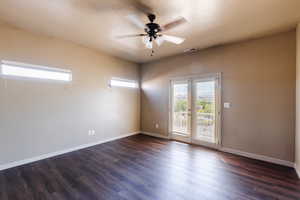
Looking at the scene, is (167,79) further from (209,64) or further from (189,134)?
(189,134)

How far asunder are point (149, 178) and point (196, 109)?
2523 mm

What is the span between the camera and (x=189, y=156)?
3.29 metres

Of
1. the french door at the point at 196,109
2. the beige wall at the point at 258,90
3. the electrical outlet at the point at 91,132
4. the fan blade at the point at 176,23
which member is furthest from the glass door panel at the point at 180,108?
the electrical outlet at the point at 91,132

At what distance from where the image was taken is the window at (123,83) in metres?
4.63

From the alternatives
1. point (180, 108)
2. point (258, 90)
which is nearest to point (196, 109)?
point (180, 108)

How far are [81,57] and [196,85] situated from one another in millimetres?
3398

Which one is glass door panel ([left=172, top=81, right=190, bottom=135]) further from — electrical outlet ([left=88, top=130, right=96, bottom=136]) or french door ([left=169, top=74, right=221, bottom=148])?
electrical outlet ([left=88, top=130, right=96, bottom=136])

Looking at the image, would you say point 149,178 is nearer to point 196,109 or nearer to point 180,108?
point 196,109

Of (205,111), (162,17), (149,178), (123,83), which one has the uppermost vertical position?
(162,17)

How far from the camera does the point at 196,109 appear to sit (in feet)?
13.7

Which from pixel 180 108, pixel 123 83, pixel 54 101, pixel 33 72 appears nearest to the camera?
pixel 33 72

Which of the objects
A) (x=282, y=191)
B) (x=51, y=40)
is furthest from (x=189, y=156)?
(x=51, y=40)

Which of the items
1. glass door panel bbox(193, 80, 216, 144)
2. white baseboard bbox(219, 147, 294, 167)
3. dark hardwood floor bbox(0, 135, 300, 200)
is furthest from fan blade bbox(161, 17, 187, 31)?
white baseboard bbox(219, 147, 294, 167)

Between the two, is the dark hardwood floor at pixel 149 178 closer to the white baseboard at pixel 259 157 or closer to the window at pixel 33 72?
the white baseboard at pixel 259 157
